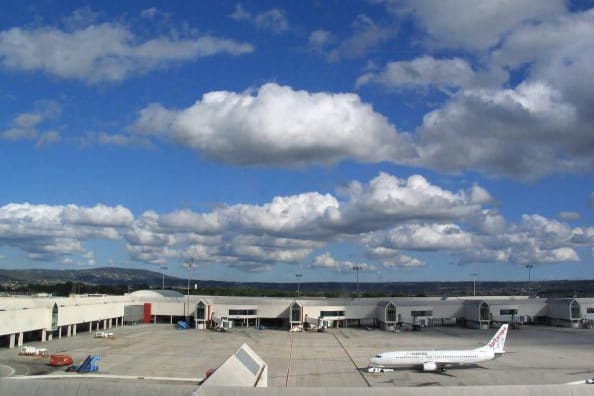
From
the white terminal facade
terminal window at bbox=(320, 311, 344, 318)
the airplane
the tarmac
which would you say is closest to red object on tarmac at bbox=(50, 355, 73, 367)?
the tarmac

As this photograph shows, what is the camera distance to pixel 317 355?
10494 cm

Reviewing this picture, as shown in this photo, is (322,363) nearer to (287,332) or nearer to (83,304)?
(287,332)

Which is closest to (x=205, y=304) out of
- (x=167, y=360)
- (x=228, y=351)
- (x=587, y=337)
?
(x=228, y=351)

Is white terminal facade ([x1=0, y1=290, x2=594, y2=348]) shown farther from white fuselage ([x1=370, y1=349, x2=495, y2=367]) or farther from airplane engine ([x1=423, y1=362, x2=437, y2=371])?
airplane engine ([x1=423, y1=362, x2=437, y2=371])

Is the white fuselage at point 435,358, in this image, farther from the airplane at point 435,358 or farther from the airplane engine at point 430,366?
the airplane engine at point 430,366

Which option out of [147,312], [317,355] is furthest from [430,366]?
[147,312]

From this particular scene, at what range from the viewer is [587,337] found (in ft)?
456

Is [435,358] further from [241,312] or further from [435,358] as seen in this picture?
[241,312]

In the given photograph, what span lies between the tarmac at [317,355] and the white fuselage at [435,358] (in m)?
1.47

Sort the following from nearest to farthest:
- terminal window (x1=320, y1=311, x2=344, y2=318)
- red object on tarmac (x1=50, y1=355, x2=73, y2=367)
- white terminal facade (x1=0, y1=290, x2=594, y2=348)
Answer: red object on tarmac (x1=50, y1=355, x2=73, y2=367)
white terminal facade (x1=0, y1=290, x2=594, y2=348)
terminal window (x1=320, y1=311, x2=344, y2=318)

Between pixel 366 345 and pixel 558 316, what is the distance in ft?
269

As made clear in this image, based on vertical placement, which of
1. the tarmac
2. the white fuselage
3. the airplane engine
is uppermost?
the white fuselage

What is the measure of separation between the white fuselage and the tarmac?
4.84 ft

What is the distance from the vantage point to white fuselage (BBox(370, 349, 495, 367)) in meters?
85.1
